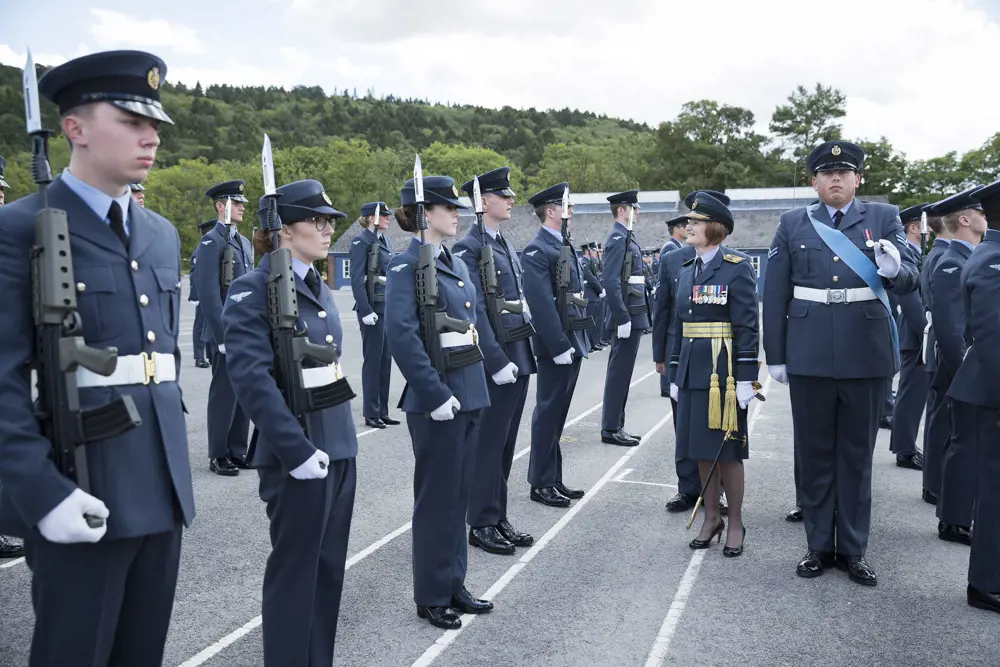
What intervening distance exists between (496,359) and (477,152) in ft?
284

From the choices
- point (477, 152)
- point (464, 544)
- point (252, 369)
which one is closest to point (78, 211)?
point (252, 369)

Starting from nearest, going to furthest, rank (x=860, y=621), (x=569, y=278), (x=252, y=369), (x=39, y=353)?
(x=39, y=353) < (x=252, y=369) < (x=860, y=621) < (x=569, y=278)

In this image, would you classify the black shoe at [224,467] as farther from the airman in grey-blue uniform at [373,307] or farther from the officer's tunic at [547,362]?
the officer's tunic at [547,362]

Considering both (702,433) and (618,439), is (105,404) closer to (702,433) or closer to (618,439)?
(702,433)

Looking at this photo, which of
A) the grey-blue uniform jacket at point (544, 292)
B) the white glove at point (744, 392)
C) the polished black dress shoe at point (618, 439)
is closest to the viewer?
the white glove at point (744, 392)

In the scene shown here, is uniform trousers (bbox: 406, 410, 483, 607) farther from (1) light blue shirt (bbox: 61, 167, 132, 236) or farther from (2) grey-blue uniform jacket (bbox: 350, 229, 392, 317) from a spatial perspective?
(2) grey-blue uniform jacket (bbox: 350, 229, 392, 317)

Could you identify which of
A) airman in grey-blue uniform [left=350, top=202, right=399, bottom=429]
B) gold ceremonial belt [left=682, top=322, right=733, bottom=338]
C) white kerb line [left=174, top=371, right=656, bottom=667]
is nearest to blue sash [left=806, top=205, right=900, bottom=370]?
gold ceremonial belt [left=682, top=322, right=733, bottom=338]

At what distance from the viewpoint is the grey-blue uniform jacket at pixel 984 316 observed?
452 centimetres

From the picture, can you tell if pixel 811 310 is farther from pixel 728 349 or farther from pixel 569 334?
pixel 569 334

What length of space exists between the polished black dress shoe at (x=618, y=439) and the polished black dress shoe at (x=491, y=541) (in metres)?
3.55

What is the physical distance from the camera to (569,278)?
7031 millimetres

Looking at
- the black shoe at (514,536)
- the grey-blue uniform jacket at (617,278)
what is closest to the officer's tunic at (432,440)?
the black shoe at (514,536)

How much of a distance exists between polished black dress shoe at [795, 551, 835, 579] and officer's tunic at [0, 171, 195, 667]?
3737 mm

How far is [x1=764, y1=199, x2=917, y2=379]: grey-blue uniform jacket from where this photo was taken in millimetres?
5031
